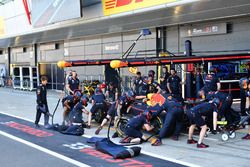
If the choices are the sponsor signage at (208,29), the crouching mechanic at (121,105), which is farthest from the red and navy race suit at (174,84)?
the sponsor signage at (208,29)

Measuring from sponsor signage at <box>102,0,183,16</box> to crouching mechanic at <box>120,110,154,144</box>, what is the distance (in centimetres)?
625

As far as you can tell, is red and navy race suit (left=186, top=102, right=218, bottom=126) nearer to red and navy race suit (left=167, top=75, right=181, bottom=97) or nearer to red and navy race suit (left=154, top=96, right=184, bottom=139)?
red and navy race suit (left=154, top=96, right=184, bottom=139)

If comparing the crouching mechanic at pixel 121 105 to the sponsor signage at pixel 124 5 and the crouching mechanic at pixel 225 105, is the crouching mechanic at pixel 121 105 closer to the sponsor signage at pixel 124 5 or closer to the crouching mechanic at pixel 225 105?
the crouching mechanic at pixel 225 105

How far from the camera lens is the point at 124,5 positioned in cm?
1706

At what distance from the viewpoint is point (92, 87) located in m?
22.2

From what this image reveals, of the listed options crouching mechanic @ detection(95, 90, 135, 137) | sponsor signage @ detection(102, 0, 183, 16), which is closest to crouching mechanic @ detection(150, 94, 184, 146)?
crouching mechanic @ detection(95, 90, 135, 137)

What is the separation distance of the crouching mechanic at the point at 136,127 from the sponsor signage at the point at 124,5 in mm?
6248

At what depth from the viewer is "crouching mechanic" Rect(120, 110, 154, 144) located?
31.8ft

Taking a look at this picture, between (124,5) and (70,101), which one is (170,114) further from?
(124,5)

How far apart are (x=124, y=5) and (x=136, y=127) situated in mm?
8740

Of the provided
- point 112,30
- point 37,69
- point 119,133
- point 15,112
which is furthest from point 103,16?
point 37,69

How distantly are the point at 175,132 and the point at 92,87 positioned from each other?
41.1 ft

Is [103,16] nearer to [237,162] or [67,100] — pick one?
[67,100]

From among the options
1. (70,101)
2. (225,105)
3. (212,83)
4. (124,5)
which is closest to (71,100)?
(70,101)
